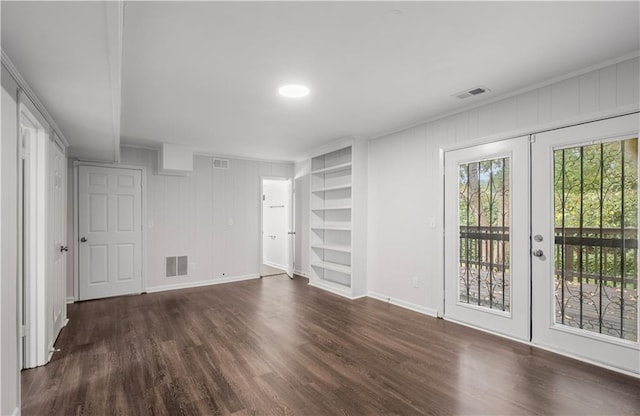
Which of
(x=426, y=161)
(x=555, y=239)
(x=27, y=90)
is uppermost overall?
(x=27, y=90)

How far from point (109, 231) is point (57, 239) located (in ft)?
5.33

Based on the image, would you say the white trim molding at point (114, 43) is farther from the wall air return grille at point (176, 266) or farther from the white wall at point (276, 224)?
the white wall at point (276, 224)

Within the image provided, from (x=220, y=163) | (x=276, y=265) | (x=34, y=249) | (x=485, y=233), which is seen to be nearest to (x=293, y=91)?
(x=485, y=233)

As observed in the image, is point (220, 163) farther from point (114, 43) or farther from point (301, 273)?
point (114, 43)

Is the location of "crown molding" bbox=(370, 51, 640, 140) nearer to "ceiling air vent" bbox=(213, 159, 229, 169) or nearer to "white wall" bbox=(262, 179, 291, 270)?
"ceiling air vent" bbox=(213, 159, 229, 169)

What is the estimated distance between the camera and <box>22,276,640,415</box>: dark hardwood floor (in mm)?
2186

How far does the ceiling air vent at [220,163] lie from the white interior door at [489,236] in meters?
4.12

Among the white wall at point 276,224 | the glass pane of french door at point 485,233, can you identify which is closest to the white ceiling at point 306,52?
the glass pane of french door at point 485,233

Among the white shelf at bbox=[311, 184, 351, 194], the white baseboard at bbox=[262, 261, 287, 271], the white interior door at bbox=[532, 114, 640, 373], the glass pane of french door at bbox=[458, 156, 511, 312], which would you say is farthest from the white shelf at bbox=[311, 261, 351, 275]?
the white interior door at bbox=[532, 114, 640, 373]

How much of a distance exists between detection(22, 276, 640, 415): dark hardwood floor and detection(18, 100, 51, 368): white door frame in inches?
8.2

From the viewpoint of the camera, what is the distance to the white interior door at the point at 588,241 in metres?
2.57

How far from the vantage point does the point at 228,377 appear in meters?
2.57

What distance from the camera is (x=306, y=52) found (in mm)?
2373

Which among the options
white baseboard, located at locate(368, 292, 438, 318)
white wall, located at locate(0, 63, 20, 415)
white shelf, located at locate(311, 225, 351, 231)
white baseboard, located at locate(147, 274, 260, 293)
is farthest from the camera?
white baseboard, located at locate(147, 274, 260, 293)
